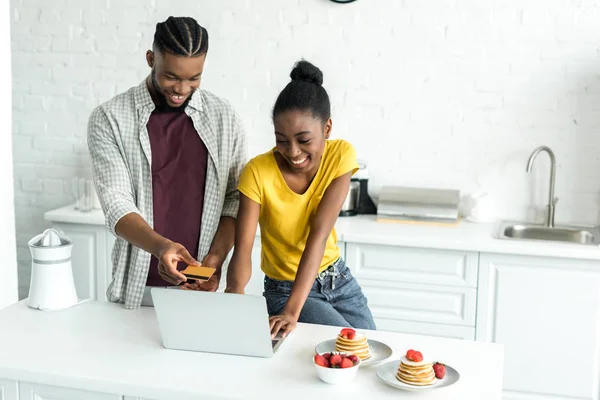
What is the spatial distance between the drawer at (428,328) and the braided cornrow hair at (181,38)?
5.94 ft

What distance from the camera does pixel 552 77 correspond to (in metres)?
3.91

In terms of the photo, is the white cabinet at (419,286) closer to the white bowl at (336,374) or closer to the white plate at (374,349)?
the white plate at (374,349)

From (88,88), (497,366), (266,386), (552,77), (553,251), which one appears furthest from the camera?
(88,88)

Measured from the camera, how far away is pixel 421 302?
146 inches

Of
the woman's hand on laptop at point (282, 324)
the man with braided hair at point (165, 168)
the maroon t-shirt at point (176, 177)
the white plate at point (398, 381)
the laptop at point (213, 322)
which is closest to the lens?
the white plate at point (398, 381)

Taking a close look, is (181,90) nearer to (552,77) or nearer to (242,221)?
(242,221)

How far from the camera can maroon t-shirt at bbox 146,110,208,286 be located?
2.59 metres

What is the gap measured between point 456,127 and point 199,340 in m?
2.25

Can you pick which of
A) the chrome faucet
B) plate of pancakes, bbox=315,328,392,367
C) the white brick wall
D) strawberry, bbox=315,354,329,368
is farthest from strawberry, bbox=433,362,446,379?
the white brick wall

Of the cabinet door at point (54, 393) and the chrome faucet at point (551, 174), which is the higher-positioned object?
the chrome faucet at point (551, 174)

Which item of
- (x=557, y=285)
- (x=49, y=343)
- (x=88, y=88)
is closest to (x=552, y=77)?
(x=557, y=285)

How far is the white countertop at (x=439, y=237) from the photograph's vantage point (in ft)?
11.4

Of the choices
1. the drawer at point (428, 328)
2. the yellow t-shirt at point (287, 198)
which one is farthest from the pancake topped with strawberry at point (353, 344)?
the drawer at point (428, 328)

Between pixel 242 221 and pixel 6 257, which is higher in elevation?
pixel 242 221
